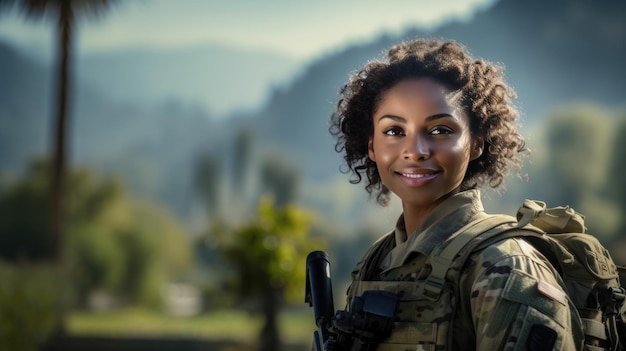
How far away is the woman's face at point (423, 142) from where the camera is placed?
1.93 metres

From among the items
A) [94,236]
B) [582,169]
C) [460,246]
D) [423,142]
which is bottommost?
[460,246]

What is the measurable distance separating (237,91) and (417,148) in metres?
73.6

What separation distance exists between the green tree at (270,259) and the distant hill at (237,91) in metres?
29.4

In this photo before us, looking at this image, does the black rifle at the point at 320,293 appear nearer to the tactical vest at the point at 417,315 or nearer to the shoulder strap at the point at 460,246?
the tactical vest at the point at 417,315

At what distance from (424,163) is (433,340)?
41 cm

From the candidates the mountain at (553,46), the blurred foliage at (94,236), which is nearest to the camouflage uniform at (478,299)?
the blurred foliage at (94,236)

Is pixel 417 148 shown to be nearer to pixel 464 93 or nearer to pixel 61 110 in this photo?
pixel 464 93

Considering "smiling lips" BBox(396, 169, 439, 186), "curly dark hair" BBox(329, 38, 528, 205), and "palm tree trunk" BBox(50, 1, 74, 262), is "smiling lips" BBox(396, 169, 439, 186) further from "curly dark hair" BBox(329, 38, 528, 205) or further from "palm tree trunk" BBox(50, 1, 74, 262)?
"palm tree trunk" BBox(50, 1, 74, 262)

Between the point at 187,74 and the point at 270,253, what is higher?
the point at 187,74

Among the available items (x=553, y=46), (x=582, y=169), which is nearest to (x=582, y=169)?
(x=582, y=169)

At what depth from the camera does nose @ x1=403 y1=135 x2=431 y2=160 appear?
191 cm

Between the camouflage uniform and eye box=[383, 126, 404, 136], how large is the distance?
0.19 meters

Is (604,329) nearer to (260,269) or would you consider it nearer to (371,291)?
(371,291)

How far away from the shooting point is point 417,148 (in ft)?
6.28
